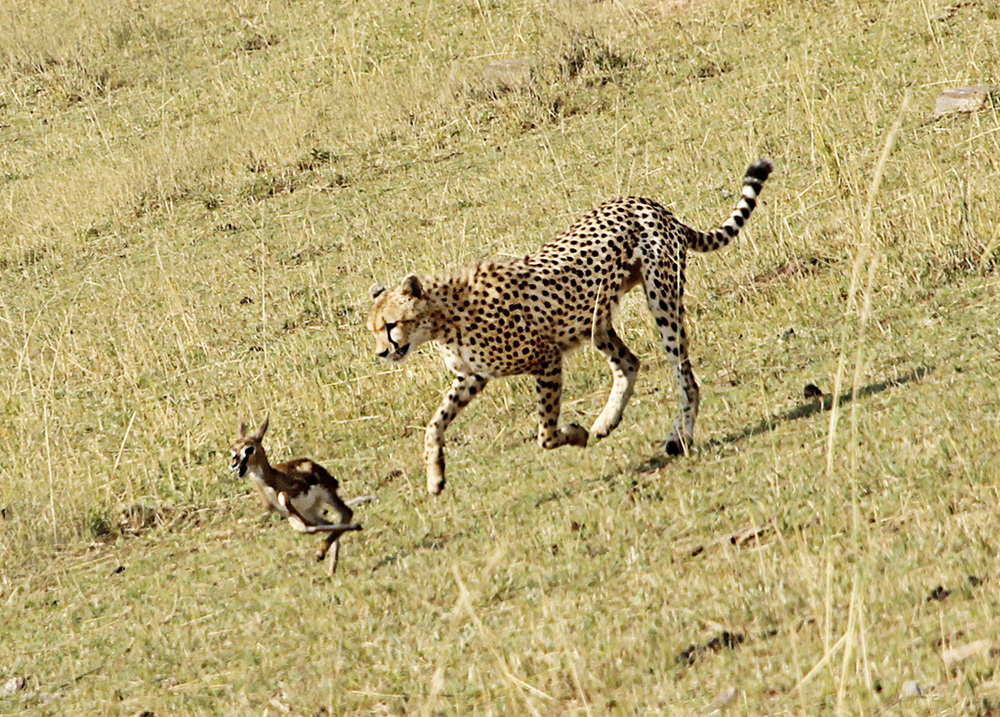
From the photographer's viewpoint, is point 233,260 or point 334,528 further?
point 233,260

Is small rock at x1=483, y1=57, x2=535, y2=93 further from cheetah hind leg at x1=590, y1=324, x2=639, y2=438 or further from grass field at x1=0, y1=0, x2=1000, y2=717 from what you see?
cheetah hind leg at x1=590, y1=324, x2=639, y2=438

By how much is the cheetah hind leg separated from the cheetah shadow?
48 cm

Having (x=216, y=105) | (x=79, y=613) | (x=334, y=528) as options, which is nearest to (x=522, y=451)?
(x=334, y=528)

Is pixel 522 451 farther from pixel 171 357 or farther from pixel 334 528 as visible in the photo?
pixel 171 357

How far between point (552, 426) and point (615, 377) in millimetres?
734

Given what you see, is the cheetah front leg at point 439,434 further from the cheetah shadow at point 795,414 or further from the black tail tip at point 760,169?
the black tail tip at point 760,169

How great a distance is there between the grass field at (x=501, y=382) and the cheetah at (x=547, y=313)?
0.29 metres

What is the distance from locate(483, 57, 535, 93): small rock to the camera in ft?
49.1

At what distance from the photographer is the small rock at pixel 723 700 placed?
4.21m

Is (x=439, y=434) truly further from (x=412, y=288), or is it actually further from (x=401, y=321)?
(x=412, y=288)

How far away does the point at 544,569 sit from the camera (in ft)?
19.2

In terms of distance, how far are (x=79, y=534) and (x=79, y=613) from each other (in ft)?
3.86

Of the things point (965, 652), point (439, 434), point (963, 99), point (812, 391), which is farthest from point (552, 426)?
point (963, 99)

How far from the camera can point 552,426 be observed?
709 cm
